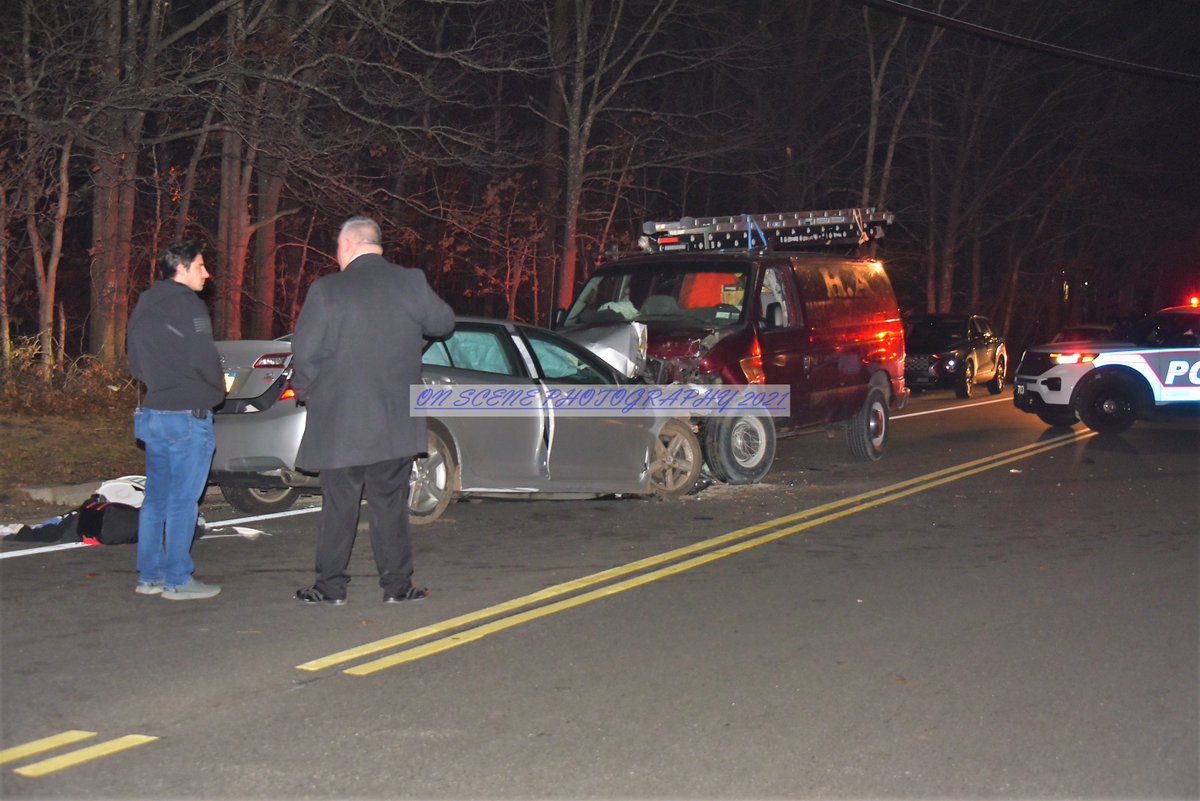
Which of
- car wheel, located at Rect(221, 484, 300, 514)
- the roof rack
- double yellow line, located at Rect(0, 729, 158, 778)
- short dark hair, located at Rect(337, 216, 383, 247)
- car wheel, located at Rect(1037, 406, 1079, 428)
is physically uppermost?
the roof rack

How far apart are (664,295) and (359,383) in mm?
6319

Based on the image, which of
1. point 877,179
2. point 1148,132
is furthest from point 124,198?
point 1148,132

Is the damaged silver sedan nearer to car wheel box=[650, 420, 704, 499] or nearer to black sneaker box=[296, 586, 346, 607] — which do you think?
car wheel box=[650, 420, 704, 499]

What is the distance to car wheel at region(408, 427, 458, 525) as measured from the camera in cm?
913

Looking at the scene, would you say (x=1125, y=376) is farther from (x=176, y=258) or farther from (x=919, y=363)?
(x=176, y=258)

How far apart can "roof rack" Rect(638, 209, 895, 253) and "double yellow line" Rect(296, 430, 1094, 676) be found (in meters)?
3.64

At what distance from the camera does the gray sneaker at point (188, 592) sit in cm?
690

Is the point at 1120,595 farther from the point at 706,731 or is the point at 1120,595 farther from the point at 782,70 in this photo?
the point at 782,70

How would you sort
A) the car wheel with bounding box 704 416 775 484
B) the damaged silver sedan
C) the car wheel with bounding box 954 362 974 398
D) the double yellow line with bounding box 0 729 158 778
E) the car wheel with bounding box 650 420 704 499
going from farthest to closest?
the car wheel with bounding box 954 362 974 398 < the car wheel with bounding box 704 416 775 484 < the car wheel with bounding box 650 420 704 499 < the damaged silver sedan < the double yellow line with bounding box 0 729 158 778

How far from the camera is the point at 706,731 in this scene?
4.95 meters

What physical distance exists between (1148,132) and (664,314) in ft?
130

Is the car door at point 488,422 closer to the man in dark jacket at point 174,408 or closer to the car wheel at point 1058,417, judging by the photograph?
the man in dark jacket at point 174,408

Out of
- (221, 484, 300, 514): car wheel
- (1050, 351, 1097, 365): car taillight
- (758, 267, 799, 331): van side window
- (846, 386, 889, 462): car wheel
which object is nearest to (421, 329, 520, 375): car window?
(221, 484, 300, 514): car wheel

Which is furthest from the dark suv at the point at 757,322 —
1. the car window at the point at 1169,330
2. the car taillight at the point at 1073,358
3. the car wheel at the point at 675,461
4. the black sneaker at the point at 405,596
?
the black sneaker at the point at 405,596
